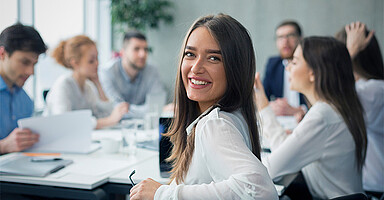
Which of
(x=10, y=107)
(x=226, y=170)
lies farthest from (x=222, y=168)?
(x=10, y=107)

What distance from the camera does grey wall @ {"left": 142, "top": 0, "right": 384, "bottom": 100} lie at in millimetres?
4824

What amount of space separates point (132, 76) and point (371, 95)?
7.86ft

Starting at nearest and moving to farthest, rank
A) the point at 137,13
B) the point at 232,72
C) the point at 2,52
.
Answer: the point at 232,72 → the point at 2,52 → the point at 137,13

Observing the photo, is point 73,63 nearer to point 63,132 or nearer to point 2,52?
point 63,132

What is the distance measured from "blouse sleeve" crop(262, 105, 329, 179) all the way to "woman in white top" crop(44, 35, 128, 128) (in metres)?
1.35

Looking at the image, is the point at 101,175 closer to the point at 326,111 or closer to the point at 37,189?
the point at 37,189

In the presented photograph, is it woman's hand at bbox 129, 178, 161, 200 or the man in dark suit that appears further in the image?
the man in dark suit

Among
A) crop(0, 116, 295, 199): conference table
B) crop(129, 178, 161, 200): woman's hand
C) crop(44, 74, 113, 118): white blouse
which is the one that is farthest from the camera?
crop(44, 74, 113, 118): white blouse

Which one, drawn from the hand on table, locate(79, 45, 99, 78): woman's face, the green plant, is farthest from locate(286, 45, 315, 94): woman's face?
the green plant

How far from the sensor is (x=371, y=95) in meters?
2.04

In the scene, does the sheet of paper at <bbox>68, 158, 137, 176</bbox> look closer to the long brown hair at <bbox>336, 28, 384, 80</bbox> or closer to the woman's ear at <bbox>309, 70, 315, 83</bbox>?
the woman's ear at <bbox>309, 70, 315, 83</bbox>

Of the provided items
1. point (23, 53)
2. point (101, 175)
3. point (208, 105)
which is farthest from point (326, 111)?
point (23, 53)

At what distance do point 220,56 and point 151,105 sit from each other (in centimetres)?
164

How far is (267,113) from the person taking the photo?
197 cm
